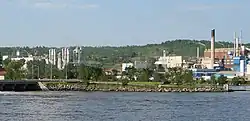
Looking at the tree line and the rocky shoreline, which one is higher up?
the tree line

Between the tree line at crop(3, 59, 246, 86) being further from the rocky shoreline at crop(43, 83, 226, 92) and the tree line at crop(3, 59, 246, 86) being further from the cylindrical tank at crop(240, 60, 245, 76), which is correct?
the cylindrical tank at crop(240, 60, 245, 76)

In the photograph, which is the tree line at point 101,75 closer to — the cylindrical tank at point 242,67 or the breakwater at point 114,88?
the breakwater at point 114,88

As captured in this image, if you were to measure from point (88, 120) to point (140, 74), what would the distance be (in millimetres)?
93259

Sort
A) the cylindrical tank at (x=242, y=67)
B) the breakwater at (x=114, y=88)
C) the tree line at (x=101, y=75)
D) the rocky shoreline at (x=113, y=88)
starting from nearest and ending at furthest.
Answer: the rocky shoreline at (x=113, y=88)
the breakwater at (x=114, y=88)
the tree line at (x=101, y=75)
the cylindrical tank at (x=242, y=67)

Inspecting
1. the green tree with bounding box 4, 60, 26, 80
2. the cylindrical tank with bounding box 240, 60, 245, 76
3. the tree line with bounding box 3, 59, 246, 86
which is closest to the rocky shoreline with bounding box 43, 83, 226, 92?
the tree line with bounding box 3, 59, 246, 86

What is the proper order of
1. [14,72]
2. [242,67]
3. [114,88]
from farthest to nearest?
[242,67], [14,72], [114,88]

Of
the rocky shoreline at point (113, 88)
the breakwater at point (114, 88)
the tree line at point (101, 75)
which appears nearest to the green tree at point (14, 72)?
the tree line at point (101, 75)

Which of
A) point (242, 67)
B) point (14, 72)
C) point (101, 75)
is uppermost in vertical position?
point (242, 67)

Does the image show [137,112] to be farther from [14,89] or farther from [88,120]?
[14,89]

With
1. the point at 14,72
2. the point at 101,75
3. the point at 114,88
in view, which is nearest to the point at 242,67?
the point at 101,75

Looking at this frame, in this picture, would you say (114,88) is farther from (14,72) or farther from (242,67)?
(242,67)

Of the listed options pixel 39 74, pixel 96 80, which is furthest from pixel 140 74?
pixel 39 74

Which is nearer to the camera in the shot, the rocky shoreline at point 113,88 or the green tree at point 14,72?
the rocky shoreline at point 113,88

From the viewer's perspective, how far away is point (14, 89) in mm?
105250
